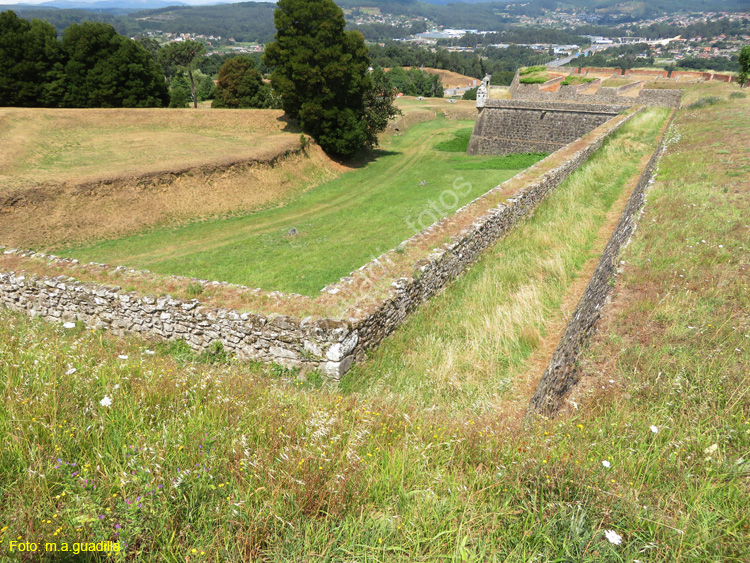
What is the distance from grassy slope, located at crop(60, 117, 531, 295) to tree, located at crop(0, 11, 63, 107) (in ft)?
72.3

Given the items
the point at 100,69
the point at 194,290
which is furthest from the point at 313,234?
the point at 100,69

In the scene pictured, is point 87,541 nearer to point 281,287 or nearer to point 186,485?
point 186,485

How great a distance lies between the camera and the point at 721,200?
9.66 metres

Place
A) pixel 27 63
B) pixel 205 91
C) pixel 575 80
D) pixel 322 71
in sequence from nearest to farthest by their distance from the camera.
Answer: pixel 322 71, pixel 27 63, pixel 575 80, pixel 205 91

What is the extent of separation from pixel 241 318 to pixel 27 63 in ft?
119

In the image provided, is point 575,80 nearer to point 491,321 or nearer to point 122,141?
point 122,141

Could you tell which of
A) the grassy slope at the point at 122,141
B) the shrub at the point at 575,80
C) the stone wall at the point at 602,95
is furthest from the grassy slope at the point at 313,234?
the shrub at the point at 575,80

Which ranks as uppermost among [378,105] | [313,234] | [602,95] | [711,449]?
[602,95]

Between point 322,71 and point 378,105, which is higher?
point 322,71

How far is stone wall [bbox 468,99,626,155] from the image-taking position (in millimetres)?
30891

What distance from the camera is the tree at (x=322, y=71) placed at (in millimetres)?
28750

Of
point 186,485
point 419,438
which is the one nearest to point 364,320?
point 419,438

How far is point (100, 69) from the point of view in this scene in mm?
32750

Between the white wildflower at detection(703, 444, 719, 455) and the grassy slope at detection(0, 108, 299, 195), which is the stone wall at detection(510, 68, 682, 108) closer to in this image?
the grassy slope at detection(0, 108, 299, 195)
